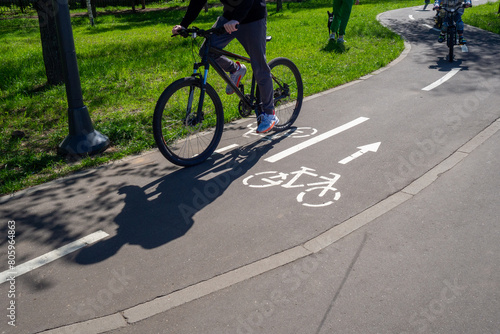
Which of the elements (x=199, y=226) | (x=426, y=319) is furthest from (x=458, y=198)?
(x=199, y=226)

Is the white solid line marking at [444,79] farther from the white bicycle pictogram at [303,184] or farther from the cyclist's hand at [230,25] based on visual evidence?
the cyclist's hand at [230,25]

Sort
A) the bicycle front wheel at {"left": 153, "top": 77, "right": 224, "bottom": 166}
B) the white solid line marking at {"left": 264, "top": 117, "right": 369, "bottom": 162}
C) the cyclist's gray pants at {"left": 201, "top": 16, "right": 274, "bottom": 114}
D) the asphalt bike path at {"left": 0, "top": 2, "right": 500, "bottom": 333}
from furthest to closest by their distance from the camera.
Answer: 1. the white solid line marking at {"left": 264, "top": 117, "right": 369, "bottom": 162}
2. the cyclist's gray pants at {"left": 201, "top": 16, "right": 274, "bottom": 114}
3. the bicycle front wheel at {"left": 153, "top": 77, "right": 224, "bottom": 166}
4. the asphalt bike path at {"left": 0, "top": 2, "right": 500, "bottom": 333}

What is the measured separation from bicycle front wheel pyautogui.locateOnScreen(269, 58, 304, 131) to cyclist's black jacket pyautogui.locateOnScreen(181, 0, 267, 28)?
2.63 ft

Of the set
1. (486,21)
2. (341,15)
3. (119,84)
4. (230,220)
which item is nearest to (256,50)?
(230,220)

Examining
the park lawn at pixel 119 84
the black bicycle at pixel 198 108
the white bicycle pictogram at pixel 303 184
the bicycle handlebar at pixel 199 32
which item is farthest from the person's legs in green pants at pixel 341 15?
the white bicycle pictogram at pixel 303 184

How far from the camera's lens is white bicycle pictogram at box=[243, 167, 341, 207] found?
4.42m

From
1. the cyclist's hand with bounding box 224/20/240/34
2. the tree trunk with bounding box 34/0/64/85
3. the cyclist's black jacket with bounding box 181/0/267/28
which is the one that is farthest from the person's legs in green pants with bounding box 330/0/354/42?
the cyclist's hand with bounding box 224/20/240/34

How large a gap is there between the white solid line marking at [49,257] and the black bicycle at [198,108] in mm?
1311

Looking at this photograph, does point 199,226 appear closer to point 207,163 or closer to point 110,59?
point 207,163

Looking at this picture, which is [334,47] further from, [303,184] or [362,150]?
[303,184]

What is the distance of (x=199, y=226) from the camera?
158 inches

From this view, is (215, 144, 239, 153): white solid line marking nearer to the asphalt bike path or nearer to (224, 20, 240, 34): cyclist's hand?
the asphalt bike path

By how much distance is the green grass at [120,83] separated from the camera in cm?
559

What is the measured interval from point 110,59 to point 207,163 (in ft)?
23.1
